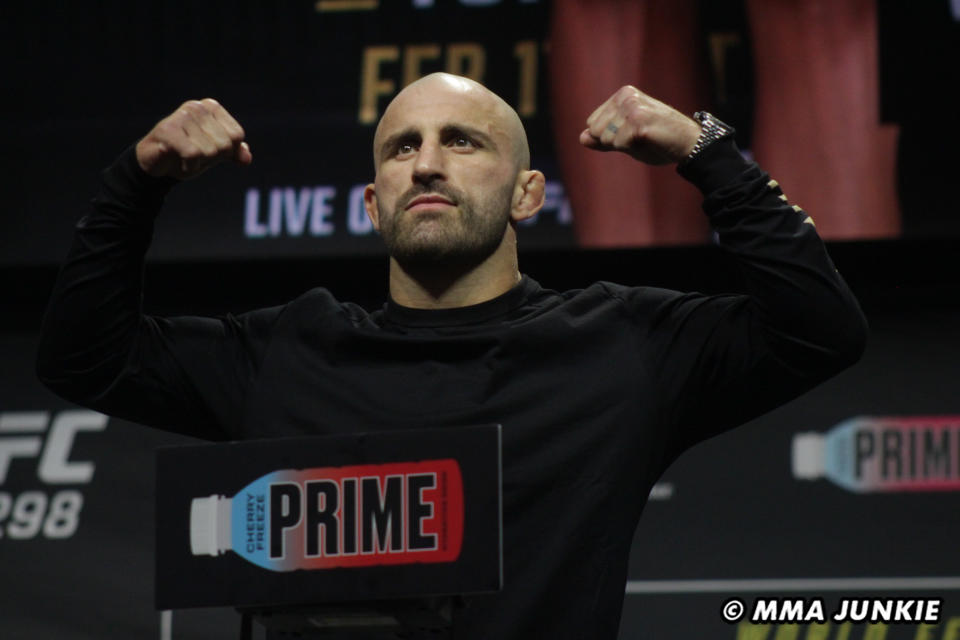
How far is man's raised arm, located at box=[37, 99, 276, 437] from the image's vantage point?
159 cm

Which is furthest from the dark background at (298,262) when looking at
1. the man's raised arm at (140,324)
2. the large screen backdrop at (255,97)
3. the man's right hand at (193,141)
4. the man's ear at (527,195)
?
the man's right hand at (193,141)

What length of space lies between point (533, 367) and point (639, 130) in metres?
0.29

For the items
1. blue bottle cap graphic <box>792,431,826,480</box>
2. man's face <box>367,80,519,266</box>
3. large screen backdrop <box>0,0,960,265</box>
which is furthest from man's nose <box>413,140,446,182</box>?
blue bottle cap graphic <box>792,431,826,480</box>

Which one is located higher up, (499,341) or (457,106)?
(457,106)

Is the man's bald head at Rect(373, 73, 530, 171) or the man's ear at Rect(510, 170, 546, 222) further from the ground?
the man's bald head at Rect(373, 73, 530, 171)

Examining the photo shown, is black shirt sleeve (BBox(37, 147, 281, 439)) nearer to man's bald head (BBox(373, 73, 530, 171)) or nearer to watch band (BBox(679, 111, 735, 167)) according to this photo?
man's bald head (BBox(373, 73, 530, 171))

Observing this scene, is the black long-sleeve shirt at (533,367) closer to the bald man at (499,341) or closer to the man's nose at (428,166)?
the bald man at (499,341)

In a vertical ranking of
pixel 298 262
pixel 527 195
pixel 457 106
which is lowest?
pixel 298 262

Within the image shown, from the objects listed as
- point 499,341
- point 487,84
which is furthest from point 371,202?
point 487,84

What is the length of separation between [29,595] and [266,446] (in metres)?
1.90

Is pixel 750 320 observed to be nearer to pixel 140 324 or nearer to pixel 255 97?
pixel 140 324

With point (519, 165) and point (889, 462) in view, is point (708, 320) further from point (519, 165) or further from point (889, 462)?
point (889, 462)

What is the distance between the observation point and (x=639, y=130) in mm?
1581

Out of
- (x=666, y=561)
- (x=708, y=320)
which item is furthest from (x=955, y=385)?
(x=708, y=320)
